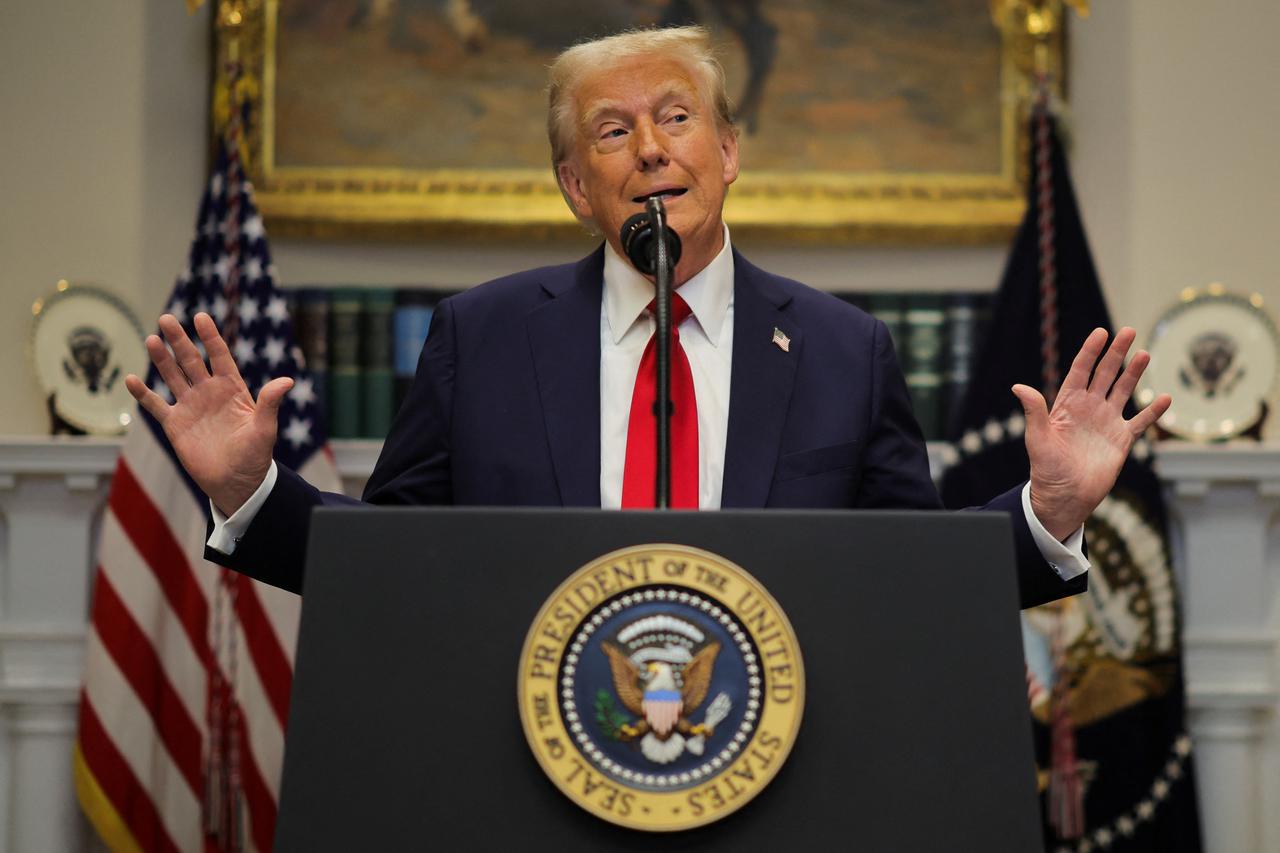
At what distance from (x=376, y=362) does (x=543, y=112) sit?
92 centimetres

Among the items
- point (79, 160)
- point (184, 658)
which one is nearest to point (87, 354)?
point (79, 160)

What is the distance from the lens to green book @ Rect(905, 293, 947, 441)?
452 cm

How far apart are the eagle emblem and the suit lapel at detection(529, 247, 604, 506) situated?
65 cm

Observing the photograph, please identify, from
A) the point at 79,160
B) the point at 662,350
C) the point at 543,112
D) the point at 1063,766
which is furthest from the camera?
the point at 543,112

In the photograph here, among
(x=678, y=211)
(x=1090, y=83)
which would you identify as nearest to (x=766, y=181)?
(x=1090, y=83)

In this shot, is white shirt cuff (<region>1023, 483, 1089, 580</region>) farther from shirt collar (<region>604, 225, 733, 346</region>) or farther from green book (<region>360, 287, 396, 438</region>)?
green book (<region>360, 287, 396, 438</region>)

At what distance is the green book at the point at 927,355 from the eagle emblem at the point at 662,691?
3.37 metres

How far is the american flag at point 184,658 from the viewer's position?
401 centimetres

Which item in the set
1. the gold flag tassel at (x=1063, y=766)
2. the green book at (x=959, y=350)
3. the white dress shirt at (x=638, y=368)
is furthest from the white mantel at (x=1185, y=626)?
the white dress shirt at (x=638, y=368)

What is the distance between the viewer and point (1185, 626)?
13.9 ft

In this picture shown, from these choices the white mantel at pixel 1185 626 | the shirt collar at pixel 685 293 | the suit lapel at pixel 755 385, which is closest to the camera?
the suit lapel at pixel 755 385

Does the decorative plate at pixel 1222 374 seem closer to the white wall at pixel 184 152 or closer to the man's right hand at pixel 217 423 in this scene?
the white wall at pixel 184 152

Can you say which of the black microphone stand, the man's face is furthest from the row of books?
the black microphone stand

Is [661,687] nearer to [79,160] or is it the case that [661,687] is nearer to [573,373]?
[573,373]
